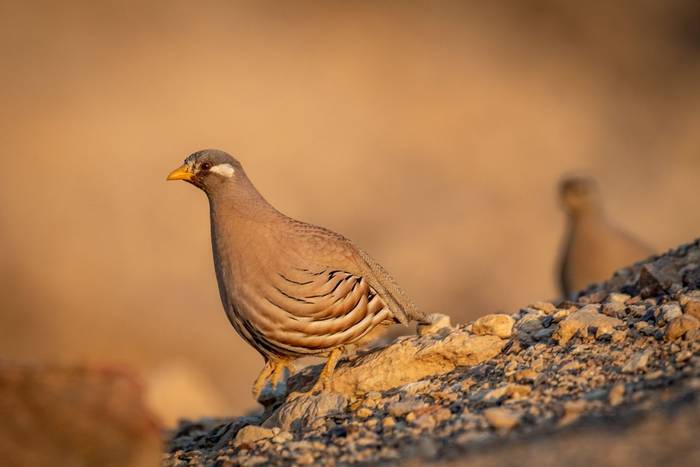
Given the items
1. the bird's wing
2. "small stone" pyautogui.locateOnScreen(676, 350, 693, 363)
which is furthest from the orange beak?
"small stone" pyautogui.locateOnScreen(676, 350, 693, 363)

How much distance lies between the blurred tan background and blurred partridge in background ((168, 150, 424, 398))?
236 inches

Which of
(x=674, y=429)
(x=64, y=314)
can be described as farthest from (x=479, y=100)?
(x=674, y=429)

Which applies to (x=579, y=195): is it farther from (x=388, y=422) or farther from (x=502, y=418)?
(x=502, y=418)

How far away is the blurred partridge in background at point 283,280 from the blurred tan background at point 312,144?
5.99 metres

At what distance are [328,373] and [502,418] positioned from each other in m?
2.16

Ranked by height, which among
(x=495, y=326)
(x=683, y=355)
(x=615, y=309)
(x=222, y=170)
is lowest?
(x=683, y=355)

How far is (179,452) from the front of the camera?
7418 mm

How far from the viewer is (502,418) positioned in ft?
18.1

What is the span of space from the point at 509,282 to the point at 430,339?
15128 mm

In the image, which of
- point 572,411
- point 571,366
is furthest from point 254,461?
point 571,366

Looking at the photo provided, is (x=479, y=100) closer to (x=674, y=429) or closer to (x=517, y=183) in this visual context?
(x=517, y=183)

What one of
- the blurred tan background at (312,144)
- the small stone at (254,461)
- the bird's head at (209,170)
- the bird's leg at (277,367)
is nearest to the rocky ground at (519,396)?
the small stone at (254,461)

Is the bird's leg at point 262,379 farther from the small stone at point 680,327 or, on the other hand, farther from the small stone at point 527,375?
the small stone at point 680,327

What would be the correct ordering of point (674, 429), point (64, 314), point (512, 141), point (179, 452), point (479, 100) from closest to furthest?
point (674, 429)
point (179, 452)
point (64, 314)
point (512, 141)
point (479, 100)
